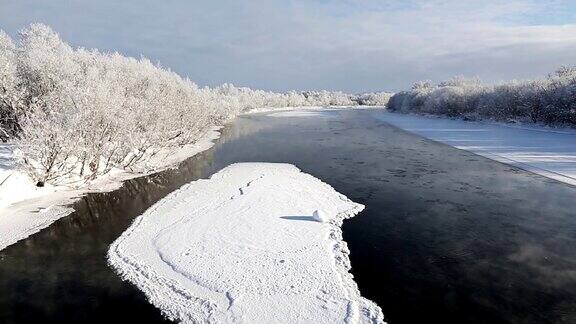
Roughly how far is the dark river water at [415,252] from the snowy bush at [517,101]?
3386 centimetres

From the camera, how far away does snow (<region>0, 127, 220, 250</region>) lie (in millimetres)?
16984

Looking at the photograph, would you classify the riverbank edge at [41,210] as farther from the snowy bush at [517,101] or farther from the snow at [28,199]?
the snowy bush at [517,101]

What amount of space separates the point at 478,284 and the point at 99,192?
804 inches

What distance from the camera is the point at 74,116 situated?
2275 centimetres

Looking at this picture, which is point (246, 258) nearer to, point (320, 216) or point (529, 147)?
point (320, 216)


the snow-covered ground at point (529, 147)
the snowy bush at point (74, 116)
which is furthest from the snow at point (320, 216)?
the snow-covered ground at point (529, 147)

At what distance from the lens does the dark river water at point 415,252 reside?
10.7 metres

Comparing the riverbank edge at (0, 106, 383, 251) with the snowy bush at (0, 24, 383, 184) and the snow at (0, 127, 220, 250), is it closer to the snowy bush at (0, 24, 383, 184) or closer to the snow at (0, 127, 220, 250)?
the snow at (0, 127, 220, 250)

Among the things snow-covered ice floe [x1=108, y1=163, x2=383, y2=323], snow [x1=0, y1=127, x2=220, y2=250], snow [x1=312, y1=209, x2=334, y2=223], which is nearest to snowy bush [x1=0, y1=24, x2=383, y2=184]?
snow [x1=0, y1=127, x2=220, y2=250]

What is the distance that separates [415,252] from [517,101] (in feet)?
203

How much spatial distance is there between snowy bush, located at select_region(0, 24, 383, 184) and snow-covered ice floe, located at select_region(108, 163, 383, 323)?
22.8 feet

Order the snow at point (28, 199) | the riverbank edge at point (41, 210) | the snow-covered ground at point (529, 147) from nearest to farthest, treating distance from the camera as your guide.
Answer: the riverbank edge at point (41, 210), the snow at point (28, 199), the snow-covered ground at point (529, 147)

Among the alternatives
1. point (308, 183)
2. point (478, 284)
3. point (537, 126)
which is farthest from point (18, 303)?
point (537, 126)

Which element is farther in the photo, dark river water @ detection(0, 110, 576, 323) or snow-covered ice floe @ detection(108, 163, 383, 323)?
dark river water @ detection(0, 110, 576, 323)
